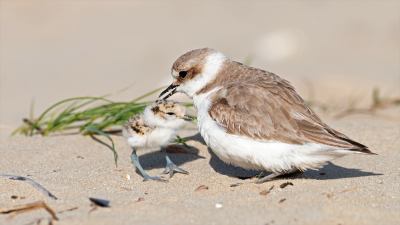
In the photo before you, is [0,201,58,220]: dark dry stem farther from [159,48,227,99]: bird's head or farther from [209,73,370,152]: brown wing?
[159,48,227,99]: bird's head

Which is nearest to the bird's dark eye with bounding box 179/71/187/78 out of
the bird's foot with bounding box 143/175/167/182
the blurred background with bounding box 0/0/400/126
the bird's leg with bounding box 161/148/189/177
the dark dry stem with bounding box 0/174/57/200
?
the bird's leg with bounding box 161/148/189/177

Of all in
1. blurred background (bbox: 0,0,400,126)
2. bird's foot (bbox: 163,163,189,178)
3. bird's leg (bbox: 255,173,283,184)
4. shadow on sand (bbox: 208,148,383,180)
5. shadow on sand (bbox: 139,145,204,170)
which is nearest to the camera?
bird's leg (bbox: 255,173,283,184)

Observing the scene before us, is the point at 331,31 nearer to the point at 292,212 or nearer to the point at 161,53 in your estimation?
the point at 161,53

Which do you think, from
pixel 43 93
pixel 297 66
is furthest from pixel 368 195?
pixel 297 66

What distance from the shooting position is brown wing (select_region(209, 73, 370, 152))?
5.21m

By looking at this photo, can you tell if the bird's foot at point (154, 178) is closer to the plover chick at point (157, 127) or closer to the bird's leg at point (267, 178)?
the plover chick at point (157, 127)

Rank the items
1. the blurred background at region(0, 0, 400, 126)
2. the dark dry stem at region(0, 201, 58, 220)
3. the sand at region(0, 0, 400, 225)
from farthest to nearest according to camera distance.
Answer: the blurred background at region(0, 0, 400, 126)
the sand at region(0, 0, 400, 225)
the dark dry stem at region(0, 201, 58, 220)

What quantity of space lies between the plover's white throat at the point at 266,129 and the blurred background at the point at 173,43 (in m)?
3.97

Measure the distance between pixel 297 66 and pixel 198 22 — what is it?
3178 millimetres

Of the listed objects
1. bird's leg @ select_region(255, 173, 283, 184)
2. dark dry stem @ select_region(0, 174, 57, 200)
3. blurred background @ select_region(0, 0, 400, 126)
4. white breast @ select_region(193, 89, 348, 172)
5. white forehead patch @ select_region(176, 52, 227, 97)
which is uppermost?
white forehead patch @ select_region(176, 52, 227, 97)

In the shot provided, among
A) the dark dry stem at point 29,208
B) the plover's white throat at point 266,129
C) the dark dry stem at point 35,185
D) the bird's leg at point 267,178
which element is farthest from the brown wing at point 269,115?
the dark dry stem at point 29,208

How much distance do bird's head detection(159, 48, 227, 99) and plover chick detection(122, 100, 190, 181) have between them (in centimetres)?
29

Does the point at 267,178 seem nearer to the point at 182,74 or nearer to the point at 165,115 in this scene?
the point at 165,115

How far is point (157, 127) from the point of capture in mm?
5762
